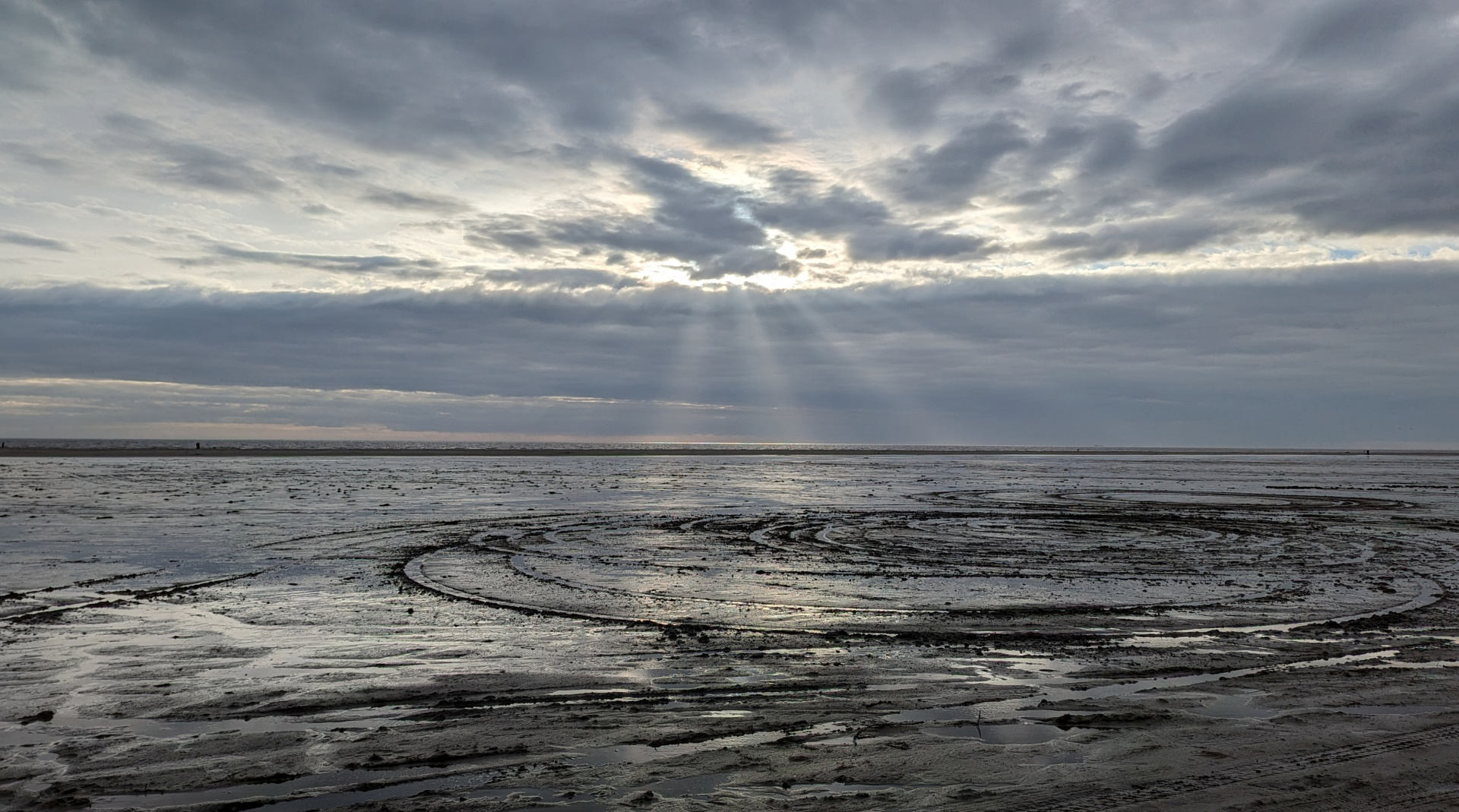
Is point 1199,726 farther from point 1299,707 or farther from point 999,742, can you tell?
point 999,742

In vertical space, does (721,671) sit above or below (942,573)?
above

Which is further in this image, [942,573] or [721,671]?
[942,573]

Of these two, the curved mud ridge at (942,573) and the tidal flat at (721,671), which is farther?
the curved mud ridge at (942,573)

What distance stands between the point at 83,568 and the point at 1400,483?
70006mm

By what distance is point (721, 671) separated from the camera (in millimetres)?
9891

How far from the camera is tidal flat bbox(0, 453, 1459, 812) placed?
Answer: 659 cm

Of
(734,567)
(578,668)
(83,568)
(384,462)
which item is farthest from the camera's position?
(384,462)

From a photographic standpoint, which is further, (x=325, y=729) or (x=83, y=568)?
(x=83, y=568)

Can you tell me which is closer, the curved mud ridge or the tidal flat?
the tidal flat

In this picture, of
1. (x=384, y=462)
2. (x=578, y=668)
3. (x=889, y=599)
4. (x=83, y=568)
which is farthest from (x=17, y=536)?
(x=384, y=462)

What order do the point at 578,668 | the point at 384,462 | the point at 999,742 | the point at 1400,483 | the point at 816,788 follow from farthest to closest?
the point at 384,462 < the point at 1400,483 < the point at 578,668 < the point at 999,742 < the point at 816,788

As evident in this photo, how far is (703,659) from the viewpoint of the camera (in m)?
10.4

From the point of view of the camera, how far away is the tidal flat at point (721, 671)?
6.59 m

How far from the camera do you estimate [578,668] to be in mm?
10023
